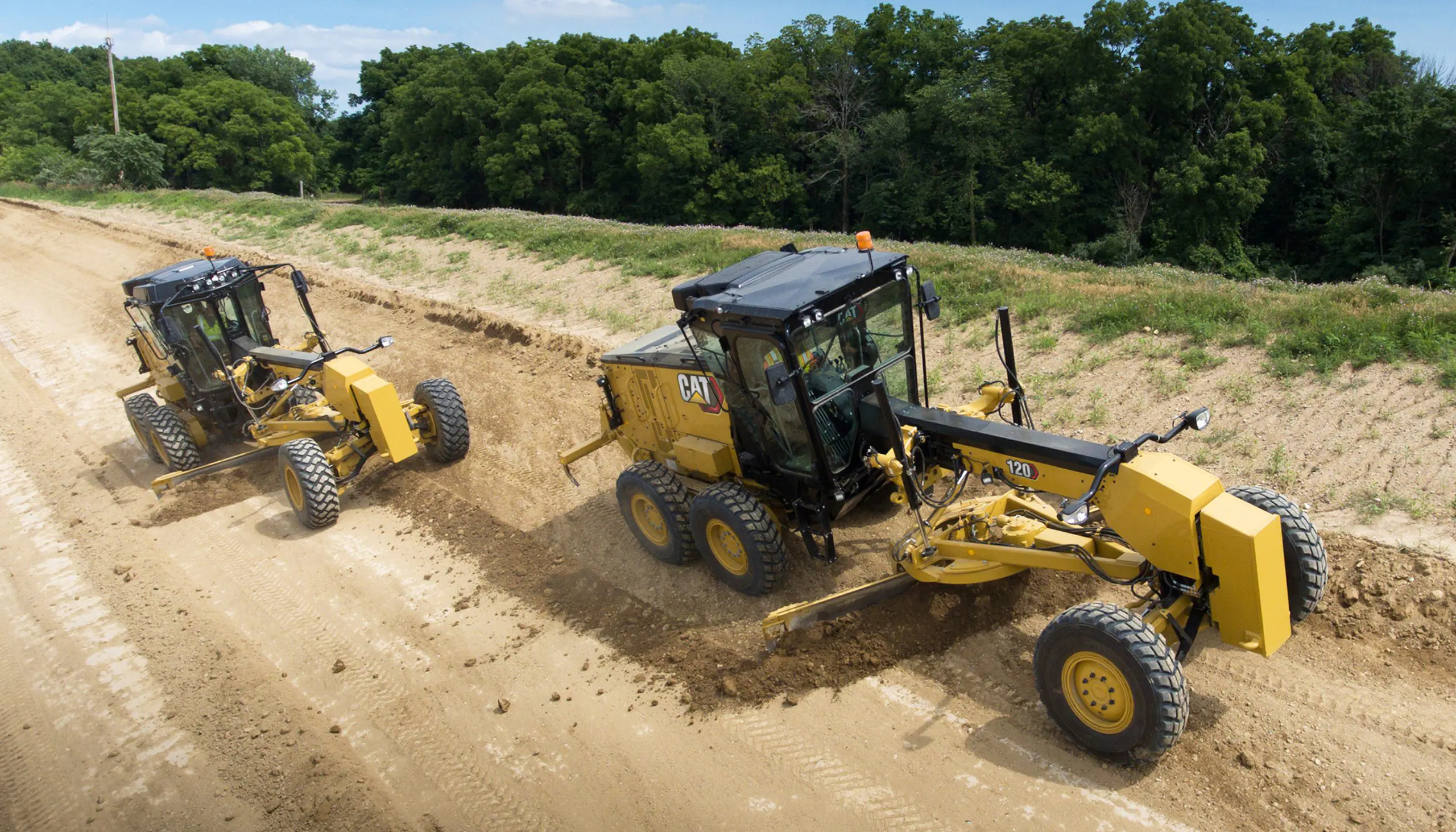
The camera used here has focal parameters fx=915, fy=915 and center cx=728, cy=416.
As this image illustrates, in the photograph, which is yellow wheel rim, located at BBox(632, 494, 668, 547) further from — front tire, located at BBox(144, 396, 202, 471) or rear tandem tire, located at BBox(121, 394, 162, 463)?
rear tandem tire, located at BBox(121, 394, 162, 463)

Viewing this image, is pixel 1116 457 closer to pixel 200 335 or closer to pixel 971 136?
pixel 200 335

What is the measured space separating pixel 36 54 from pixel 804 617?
104 m

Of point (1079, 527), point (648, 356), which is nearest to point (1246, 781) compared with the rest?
point (1079, 527)

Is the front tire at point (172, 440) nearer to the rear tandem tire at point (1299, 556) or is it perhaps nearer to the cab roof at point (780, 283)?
the cab roof at point (780, 283)

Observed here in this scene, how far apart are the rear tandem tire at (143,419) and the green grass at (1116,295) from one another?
24.5ft

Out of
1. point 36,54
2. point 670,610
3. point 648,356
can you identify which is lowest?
point 670,610

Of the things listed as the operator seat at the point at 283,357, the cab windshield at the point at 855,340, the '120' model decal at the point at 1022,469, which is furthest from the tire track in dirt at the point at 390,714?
Result: the '120' model decal at the point at 1022,469

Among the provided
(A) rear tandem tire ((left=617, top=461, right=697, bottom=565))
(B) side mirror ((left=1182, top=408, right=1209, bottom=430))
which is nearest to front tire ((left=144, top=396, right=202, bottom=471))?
(A) rear tandem tire ((left=617, top=461, right=697, bottom=565))

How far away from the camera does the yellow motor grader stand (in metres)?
4.78

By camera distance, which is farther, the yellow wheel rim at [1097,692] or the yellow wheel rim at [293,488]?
the yellow wheel rim at [293,488]

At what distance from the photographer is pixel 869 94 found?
132 ft

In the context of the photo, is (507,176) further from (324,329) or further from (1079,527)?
(1079,527)

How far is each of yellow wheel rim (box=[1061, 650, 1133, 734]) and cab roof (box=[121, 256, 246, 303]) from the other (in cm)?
1024

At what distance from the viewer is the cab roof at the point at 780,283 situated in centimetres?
603
